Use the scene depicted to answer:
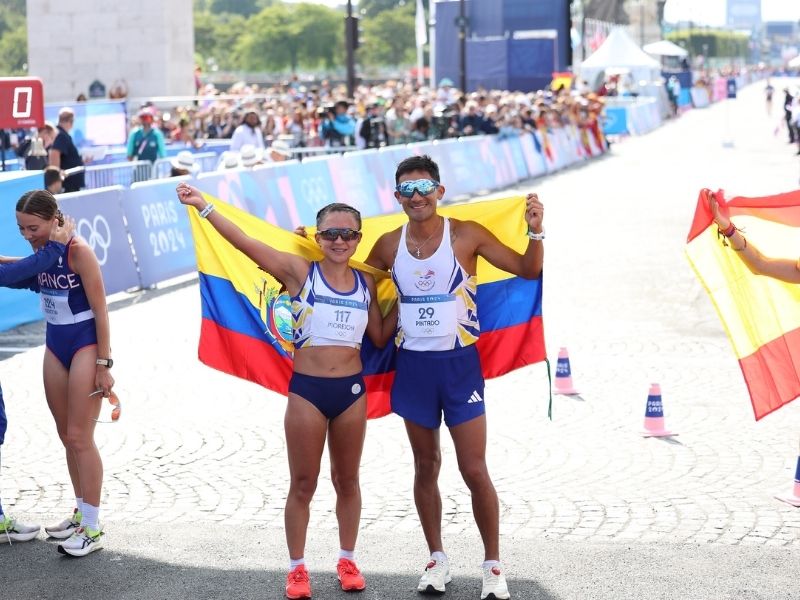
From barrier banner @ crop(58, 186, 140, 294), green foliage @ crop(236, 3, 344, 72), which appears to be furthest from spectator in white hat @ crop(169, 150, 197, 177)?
green foliage @ crop(236, 3, 344, 72)

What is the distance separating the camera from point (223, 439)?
9328 mm

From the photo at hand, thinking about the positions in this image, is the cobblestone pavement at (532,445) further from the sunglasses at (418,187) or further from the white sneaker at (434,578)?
the sunglasses at (418,187)

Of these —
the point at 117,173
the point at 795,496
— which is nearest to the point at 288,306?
the point at 795,496

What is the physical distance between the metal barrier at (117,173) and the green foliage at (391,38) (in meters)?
128

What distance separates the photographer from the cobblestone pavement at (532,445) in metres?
7.51

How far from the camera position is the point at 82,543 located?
6.82 meters

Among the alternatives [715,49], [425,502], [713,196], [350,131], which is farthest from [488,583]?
[715,49]

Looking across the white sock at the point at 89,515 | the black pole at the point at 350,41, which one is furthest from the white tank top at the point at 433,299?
the black pole at the point at 350,41

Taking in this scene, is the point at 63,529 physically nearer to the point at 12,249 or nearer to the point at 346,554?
the point at 346,554

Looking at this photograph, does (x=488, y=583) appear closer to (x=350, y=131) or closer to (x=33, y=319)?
(x=33, y=319)

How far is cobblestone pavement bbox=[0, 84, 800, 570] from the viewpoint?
296 inches

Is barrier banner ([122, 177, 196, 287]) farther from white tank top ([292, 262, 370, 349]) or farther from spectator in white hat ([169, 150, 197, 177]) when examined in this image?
white tank top ([292, 262, 370, 349])

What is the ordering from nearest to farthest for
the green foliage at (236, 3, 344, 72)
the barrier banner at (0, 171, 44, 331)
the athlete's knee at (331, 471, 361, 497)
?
the athlete's knee at (331, 471, 361, 497)
the barrier banner at (0, 171, 44, 331)
the green foliage at (236, 3, 344, 72)

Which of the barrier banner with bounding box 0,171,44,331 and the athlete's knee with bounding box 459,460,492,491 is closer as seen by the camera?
the athlete's knee with bounding box 459,460,492,491
